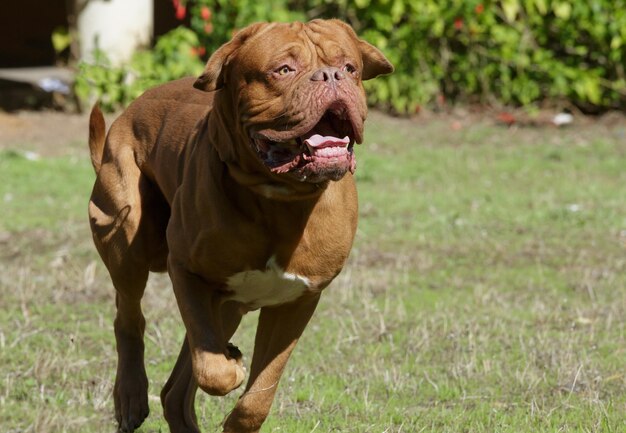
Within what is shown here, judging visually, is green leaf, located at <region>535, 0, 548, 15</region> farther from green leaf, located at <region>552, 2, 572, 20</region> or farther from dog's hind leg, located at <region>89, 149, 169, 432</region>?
dog's hind leg, located at <region>89, 149, 169, 432</region>

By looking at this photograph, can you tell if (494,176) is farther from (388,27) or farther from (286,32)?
(286,32)

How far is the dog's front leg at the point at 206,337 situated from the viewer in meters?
4.14

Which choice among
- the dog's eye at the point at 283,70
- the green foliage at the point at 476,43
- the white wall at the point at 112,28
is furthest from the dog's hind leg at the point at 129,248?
the white wall at the point at 112,28

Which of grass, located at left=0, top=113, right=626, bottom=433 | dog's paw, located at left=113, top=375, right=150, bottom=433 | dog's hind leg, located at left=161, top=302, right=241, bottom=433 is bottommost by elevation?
grass, located at left=0, top=113, right=626, bottom=433

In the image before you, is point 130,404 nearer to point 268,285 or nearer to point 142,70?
point 268,285

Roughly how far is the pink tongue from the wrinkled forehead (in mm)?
246

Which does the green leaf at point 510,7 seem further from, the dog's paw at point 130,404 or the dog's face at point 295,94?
the dog's face at point 295,94

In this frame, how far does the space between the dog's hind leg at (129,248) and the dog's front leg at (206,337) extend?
0.59 m

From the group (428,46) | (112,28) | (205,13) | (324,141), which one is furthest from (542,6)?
(324,141)

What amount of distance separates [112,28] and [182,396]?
9373 millimetres

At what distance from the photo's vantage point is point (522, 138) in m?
13.3

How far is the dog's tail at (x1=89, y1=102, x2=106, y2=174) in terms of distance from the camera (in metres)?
5.57

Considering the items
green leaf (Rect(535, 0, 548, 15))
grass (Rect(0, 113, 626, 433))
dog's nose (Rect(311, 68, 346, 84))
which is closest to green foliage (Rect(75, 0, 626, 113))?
green leaf (Rect(535, 0, 548, 15))

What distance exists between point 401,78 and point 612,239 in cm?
578
